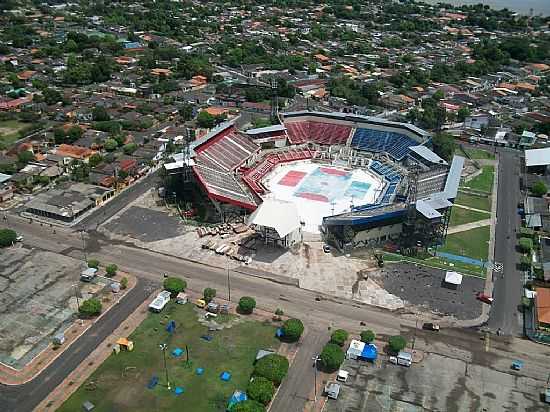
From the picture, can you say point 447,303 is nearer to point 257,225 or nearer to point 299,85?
point 257,225

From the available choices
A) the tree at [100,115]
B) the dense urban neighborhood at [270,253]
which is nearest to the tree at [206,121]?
the dense urban neighborhood at [270,253]

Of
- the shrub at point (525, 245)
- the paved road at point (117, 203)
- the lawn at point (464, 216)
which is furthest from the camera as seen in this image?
the lawn at point (464, 216)

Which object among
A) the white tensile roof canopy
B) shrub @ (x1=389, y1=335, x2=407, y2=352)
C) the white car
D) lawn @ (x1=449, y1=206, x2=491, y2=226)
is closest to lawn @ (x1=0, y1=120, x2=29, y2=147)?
the white tensile roof canopy

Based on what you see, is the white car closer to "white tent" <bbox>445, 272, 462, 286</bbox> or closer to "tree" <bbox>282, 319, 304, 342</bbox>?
"tree" <bbox>282, 319, 304, 342</bbox>

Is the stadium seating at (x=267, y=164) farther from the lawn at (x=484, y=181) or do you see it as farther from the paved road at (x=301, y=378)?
the paved road at (x=301, y=378)

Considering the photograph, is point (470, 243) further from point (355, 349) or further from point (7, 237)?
point (7, 237)

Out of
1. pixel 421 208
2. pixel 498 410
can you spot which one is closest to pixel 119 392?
pixel 498 410
